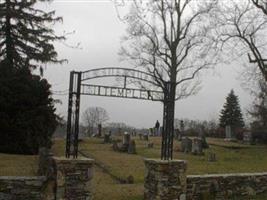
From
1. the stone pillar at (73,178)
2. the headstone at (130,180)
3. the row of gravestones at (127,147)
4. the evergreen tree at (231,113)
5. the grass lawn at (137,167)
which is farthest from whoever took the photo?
the evergreen tree at (231,113)

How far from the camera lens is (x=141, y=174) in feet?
57.2

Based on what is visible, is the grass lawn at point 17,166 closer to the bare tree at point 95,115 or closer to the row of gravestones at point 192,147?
the row of gravestones at point 192,147

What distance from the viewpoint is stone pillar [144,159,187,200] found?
11.0 metres

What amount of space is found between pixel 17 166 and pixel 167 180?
27.4 ft

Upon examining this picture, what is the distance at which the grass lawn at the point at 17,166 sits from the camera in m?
16.0

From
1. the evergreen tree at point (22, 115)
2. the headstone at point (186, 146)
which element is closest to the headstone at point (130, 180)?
the evergreen tree at point (22, 115)

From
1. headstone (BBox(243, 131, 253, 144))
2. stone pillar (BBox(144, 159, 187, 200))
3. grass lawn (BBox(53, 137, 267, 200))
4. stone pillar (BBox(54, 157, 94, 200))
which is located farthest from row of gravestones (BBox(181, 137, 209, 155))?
stone pillar (BBox(54, 157, 94, 200))

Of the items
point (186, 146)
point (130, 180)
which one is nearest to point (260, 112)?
point (186, 146)

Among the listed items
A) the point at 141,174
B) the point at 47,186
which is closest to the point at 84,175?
the point at 47,186

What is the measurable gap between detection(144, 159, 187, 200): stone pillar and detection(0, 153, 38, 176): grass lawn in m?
5.94

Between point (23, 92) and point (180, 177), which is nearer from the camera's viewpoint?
point (180, 177)

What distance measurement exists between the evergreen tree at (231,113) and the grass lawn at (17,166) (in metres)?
39.2

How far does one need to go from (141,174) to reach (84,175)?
7.51 meters

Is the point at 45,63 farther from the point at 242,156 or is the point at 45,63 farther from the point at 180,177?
the point at 180,177
